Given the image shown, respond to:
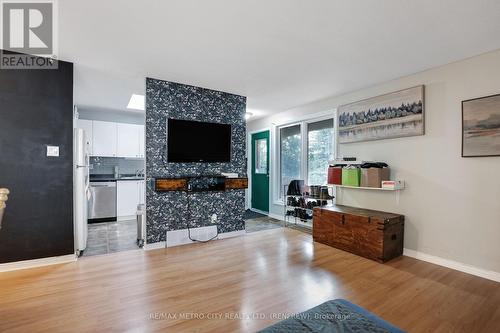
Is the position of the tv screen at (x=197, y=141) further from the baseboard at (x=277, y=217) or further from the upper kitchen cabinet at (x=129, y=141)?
the upper kitchen cabinet at (x=129, y=141)

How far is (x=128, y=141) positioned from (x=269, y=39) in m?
4.57

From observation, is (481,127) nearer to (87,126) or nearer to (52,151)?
(52,151)

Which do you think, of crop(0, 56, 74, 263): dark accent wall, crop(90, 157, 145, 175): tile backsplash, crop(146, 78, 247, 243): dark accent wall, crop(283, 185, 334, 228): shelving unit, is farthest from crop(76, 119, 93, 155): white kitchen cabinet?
crop(283, 185, 334, 228): shelving unit

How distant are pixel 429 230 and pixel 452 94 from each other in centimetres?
175

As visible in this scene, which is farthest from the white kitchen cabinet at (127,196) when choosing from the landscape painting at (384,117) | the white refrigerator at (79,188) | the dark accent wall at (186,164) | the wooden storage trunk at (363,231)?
the landscape painting at (384,117)

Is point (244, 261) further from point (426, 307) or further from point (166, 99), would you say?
point (166, 99)

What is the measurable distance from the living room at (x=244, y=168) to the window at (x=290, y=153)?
796 millimetres

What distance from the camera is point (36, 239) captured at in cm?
287

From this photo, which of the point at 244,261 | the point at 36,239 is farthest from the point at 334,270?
the point at 36,239

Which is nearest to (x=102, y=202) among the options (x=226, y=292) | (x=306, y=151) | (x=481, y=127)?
(x=226, y=292)

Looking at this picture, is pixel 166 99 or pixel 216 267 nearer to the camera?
pixel 216 267

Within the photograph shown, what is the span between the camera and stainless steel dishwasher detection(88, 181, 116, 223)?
5.12 m

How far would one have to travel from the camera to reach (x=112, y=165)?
5910 millimetres

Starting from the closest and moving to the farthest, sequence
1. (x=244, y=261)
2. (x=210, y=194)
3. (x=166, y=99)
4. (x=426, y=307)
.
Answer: (x=426, y=307), (x=244, y=261), (x=166, y=99), (x=210, y=194)
